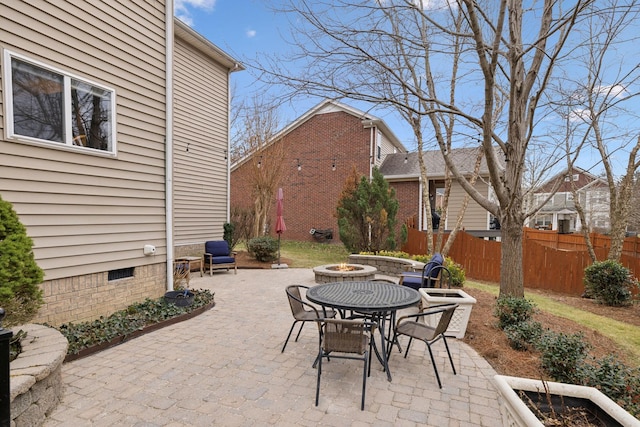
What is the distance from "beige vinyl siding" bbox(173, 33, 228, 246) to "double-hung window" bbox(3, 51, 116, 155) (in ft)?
16.6

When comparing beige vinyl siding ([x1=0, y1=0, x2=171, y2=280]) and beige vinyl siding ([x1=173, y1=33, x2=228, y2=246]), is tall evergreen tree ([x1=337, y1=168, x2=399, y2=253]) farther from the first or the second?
beige vinyl siding ([x1=0, y1=0, x2=171, y2=280])

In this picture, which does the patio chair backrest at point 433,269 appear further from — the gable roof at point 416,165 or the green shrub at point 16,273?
the gable roof at point 416,165

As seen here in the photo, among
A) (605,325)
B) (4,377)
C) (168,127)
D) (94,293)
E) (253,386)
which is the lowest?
(605,325)

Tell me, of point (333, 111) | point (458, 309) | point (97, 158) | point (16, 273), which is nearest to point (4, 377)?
point (16, 273)

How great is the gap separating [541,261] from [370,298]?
8080mm

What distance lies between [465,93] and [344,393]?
7885 mm

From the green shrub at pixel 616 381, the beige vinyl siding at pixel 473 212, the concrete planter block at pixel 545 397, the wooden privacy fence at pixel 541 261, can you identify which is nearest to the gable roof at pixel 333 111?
the beige vinyl siding at pixel 473 212

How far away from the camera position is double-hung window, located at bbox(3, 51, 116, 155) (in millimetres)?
3826

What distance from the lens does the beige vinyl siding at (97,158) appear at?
3.93 metres

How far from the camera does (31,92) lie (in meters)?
4.00

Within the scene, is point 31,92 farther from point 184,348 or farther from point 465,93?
point 465,93

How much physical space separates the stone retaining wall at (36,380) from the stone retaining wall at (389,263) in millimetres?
6964

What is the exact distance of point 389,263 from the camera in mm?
9125

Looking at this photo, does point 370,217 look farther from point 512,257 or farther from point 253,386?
point 253,386
